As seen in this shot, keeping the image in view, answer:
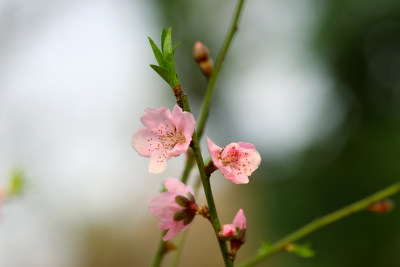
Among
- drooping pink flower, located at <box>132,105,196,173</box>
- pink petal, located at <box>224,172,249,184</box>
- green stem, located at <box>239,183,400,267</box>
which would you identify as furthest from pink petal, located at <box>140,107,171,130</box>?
green stem, located at <box>239,183,400,267</box>

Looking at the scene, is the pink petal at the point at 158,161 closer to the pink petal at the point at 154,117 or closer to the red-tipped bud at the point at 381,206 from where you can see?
the pink petal at the point at 154,117

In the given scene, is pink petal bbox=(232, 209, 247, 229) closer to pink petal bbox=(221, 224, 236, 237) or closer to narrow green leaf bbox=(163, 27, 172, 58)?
pink petal bbox=(221, 224, 236, 237)

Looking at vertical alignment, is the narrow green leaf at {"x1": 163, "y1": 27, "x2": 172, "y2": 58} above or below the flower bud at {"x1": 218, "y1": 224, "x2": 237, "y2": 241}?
above

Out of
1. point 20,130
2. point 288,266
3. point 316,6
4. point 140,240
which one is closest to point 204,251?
point 140,240

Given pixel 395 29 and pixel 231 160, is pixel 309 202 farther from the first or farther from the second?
pixel 231 160

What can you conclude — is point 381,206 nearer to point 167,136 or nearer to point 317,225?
point 317,225

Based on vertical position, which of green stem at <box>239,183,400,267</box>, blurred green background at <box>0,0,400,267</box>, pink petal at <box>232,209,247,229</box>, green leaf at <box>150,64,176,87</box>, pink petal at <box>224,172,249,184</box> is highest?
green leaf at <box>150,64,176,87</box>
